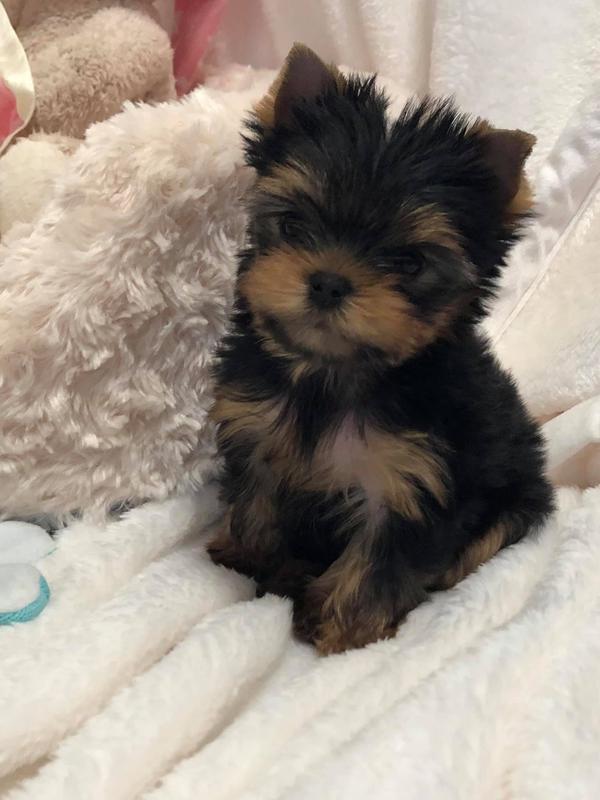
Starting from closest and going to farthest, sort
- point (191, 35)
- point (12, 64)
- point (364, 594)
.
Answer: point (364, 594) < point (12, 64) < point (191, 35)

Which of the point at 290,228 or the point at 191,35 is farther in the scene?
the point at 191,35

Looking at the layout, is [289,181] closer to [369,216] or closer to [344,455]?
[369,216]

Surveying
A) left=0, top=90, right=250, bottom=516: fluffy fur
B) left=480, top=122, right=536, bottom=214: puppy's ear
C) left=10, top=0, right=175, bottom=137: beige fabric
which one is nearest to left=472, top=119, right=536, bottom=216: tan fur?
left=480, top=122, right=536, bottom=214: puppy's ear

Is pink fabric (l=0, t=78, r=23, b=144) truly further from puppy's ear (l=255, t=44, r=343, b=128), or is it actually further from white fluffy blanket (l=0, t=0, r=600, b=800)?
white fluffy blanket (l=0, t=0, r=600, b=800)

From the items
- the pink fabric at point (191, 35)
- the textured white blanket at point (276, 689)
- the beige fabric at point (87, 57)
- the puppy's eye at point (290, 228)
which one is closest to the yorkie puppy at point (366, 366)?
the puppy's eye at point (290, 228)

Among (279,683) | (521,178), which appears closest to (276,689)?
(279,683)

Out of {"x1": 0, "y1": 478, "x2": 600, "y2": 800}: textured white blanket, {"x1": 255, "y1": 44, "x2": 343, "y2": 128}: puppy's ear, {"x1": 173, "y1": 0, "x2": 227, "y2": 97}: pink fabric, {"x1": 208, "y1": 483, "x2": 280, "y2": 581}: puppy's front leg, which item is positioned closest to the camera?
{"x1": 0, "y1": 478, "x2": 600, "y2": 800}: textured white blanket

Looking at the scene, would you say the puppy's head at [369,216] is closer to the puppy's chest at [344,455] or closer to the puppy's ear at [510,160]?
the puppy's ear at [510,160]
